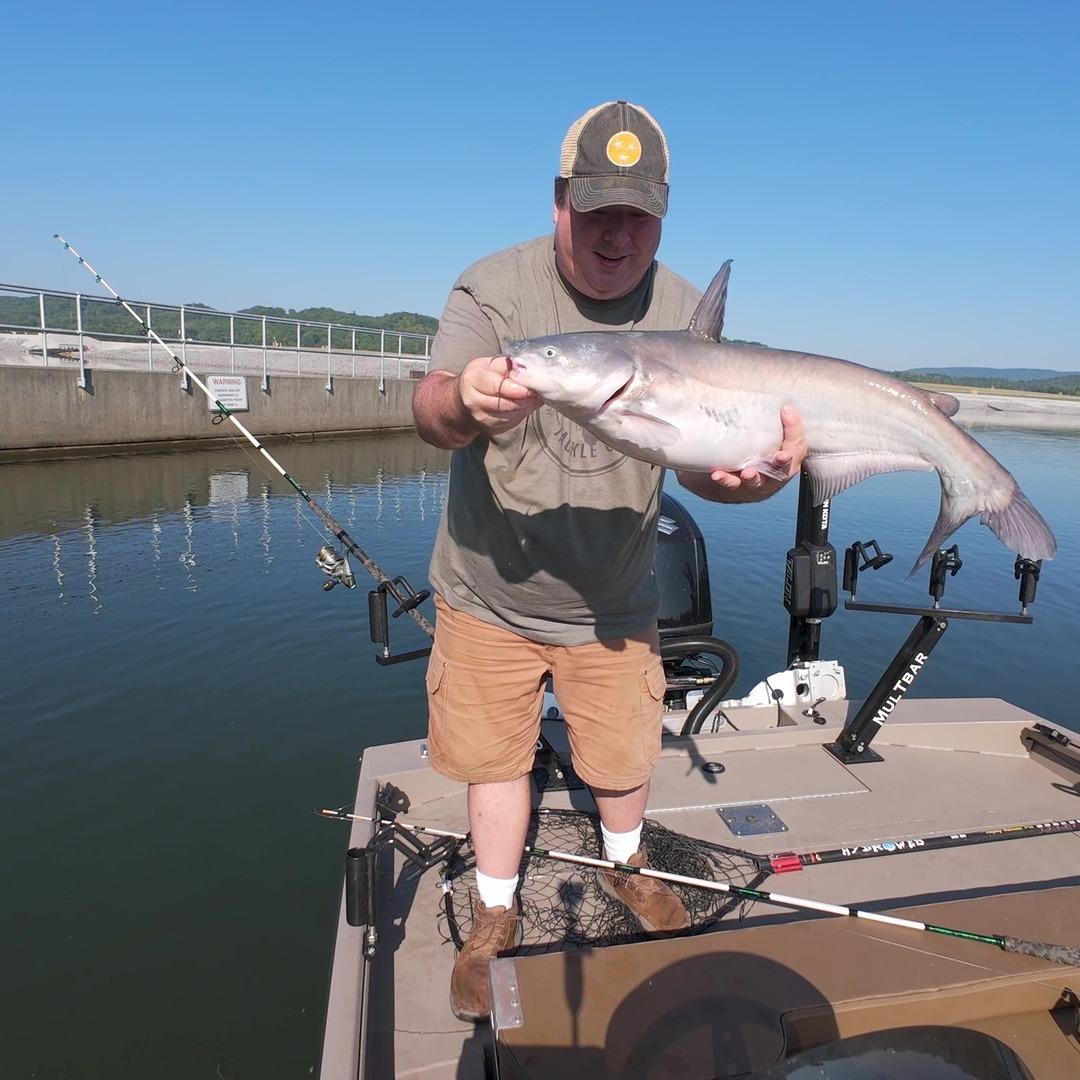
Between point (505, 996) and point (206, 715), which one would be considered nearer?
point (505, 996)

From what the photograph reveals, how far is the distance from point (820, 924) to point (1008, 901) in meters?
0.77

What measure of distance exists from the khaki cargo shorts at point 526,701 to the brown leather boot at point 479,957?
1.86 ft

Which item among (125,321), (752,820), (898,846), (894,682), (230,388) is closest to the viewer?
(898,846)

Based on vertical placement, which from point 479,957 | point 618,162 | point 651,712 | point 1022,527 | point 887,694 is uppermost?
point 618,162

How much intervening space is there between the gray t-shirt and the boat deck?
1.22 m

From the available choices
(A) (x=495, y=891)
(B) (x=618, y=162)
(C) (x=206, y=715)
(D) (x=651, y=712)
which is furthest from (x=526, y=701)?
(C) (x=206, y=715)

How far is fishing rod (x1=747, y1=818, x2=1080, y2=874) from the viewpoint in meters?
3.61

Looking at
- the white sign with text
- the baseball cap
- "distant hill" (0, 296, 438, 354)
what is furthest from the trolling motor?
the white sign with text

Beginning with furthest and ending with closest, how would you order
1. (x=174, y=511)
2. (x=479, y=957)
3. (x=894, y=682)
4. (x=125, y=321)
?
(x=125, y=321)
(x=174, y=511)
(x=894, y=682)
(x=479, y=957)

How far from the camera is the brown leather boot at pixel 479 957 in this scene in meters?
2.79

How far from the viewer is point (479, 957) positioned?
2.93 m

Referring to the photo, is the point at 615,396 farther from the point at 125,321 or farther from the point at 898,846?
the point at 125,321

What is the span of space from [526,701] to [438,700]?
13.9 inches

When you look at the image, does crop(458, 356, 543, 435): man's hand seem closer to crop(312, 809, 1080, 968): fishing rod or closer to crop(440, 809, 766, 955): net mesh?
crop(312, 809, 1080, 968): fishing rod
